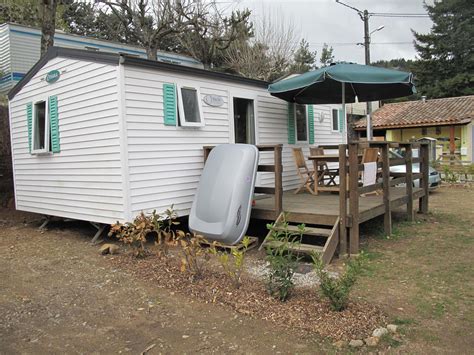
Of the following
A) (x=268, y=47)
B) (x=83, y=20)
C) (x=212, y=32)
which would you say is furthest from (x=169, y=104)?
(x=83, y=20)

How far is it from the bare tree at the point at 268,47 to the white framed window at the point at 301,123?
10520 mm

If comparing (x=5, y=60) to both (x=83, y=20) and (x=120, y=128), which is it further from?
(x=83, y=20)

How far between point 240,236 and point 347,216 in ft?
4.57

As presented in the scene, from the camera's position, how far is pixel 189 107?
6473 millimetres

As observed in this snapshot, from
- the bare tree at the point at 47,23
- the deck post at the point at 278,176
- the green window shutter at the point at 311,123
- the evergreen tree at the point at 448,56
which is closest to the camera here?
the deck post at the point at 278,176

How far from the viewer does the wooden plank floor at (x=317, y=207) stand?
18.1 ft

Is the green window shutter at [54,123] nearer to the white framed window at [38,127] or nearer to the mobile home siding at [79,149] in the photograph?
the mobile home siding at [79,149]

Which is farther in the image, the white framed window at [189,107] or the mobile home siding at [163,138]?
the white framed window at [189,107]

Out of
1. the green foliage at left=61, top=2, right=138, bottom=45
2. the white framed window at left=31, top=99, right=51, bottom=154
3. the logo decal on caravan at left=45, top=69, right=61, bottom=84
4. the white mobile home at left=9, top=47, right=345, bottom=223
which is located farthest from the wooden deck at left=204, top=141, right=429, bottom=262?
the green foliage at left=61, top=2, right=138, bottom=45

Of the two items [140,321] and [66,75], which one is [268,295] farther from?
[66,75]

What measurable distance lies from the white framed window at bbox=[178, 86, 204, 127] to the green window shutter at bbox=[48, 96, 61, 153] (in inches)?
83.5

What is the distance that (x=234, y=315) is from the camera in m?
3.52

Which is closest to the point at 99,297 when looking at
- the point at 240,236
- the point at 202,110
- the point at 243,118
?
the point at 240,236

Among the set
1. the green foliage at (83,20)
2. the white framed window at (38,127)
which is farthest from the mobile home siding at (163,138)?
the green foliage at (83,20)
